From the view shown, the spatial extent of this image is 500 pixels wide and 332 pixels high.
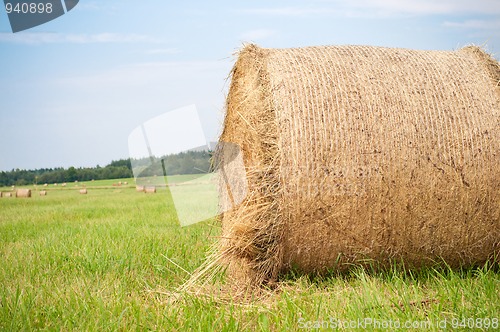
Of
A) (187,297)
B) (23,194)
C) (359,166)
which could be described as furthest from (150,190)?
(359,166)

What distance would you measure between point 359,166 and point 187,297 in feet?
5.69

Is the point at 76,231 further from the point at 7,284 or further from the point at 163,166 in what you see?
the point at 7,284

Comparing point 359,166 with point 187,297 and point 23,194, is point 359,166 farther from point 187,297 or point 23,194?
point 23,194

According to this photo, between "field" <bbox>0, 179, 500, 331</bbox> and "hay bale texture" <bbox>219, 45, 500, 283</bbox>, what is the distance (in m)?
0.28

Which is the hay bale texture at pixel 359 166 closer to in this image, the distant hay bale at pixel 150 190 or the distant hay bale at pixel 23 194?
the distant hay bale at pixel 150 190

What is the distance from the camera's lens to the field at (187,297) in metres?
3.28

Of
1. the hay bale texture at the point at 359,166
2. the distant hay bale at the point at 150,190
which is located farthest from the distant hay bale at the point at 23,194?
the hay bale texture at the point at 359,166

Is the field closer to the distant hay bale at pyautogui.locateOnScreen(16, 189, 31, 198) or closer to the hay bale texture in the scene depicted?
the hay bale texture

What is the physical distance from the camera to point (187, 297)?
3914mm

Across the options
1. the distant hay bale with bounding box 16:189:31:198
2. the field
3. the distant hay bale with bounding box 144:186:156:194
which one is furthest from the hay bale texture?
the distant hay bale with bounding box 16:189:31:198

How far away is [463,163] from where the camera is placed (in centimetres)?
430

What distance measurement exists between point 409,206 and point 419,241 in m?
0.36

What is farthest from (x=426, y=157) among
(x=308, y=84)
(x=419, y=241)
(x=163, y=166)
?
(x=163, y=166)

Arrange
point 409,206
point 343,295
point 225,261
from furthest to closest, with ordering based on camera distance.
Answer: point 225,261 → point 409,206 → point 343,295
